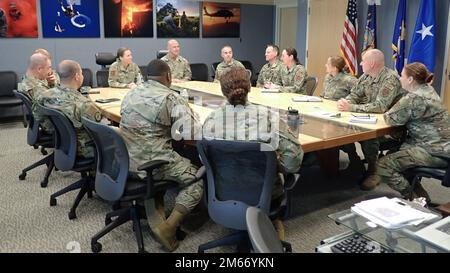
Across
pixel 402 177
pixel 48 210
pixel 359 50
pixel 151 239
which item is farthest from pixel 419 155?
pixel 359 50

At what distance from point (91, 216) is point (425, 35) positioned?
16.2 ft

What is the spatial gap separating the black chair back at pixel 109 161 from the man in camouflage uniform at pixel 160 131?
133 millimetres

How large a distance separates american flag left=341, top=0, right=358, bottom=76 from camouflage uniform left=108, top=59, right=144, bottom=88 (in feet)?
11.1

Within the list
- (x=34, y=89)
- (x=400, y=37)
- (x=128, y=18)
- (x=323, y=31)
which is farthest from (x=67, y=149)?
(x=323, y=31)

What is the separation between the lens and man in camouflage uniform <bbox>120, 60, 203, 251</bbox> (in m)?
2.66

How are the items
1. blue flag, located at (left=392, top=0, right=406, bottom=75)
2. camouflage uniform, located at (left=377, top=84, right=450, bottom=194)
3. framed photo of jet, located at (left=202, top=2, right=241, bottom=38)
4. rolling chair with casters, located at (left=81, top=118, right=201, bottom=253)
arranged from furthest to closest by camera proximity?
framed photo of jet, located at (left=202, top=2, right=241, bottom=38)
blue flag, located at (left=392, top=0, right=406, bottom=75)
camouflage uniform, located at (left=377, top=84, right=450, bottom=194)
rolling chair with casters, located at (left=81, top=118, right=201, bottom=253)

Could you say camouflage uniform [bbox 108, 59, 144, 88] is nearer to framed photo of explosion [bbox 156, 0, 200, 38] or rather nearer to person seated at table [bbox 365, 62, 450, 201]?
framed photo of explosion [bbox 156, 0, 200, 38]

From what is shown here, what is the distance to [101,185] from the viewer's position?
8.78ft

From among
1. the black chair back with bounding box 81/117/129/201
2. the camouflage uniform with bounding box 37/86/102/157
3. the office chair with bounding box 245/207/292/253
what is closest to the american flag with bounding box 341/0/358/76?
the camouflage uniform with bounding box 37/86/102/157

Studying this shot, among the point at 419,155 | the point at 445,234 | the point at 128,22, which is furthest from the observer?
the point at 128,22

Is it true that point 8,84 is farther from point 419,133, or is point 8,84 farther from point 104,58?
point 419,133

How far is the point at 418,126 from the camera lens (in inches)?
125
